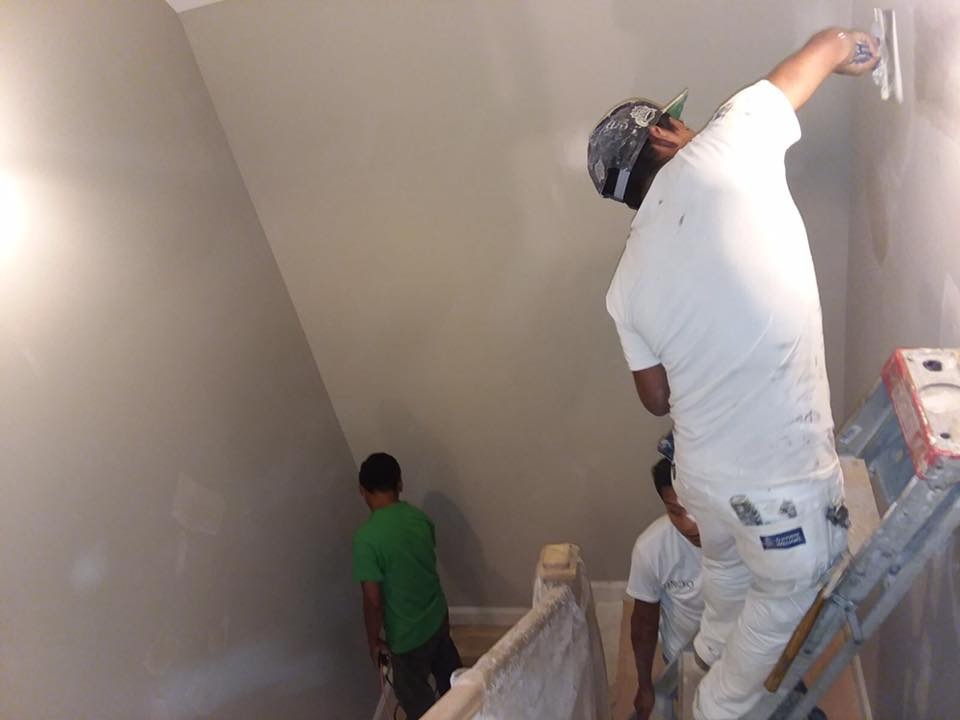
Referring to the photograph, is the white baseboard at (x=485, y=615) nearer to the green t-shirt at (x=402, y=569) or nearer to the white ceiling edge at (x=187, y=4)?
the green t-shirt at (x=402, y=569)

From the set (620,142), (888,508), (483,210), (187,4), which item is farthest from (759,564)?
(187,4)

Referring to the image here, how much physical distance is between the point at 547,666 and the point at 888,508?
0.68 m

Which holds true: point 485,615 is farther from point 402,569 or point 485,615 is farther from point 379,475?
point 379,475

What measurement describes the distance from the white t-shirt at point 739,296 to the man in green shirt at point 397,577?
53.4 inches

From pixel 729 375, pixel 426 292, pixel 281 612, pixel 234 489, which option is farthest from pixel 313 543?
pixel 729 375

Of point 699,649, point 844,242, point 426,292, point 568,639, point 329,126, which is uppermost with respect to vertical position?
point 329,126

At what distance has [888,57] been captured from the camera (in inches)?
56.1

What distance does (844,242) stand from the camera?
2156mm

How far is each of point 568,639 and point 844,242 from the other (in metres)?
1.36

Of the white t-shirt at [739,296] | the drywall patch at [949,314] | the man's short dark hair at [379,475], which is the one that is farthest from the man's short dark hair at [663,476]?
the man's short dark hair at [379,475]

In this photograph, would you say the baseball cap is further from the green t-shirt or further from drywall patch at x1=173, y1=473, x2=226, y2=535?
the green t-shirt

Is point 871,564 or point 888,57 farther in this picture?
point 888,57

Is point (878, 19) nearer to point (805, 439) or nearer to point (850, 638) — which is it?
point (805, 439)

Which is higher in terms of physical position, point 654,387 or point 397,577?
point 654,387
